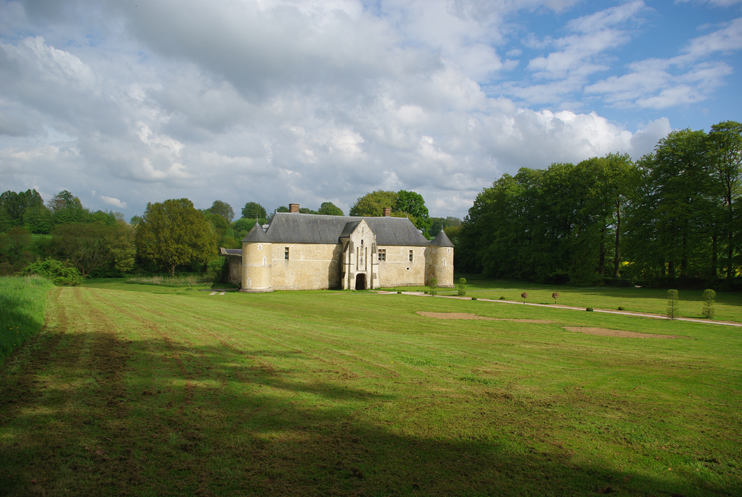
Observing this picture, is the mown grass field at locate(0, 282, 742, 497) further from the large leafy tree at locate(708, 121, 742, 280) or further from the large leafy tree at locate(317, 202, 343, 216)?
the large leafy tree at locate(317, 202, 343, 216)

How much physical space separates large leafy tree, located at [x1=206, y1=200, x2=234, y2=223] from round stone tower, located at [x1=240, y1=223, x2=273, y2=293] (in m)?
80.5

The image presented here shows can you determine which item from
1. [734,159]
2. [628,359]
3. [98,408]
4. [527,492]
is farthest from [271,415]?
[734,159]

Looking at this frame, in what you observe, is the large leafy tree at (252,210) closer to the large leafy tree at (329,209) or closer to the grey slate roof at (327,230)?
the large leafy tree at (329,209)

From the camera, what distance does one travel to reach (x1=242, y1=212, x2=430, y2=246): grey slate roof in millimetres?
37844

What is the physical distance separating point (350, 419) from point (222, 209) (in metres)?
115

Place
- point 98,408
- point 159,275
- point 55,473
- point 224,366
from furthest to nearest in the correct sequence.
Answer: point 159,275 → point 224,366 → point 98,408 → point 55,473

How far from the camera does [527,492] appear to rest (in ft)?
13.7

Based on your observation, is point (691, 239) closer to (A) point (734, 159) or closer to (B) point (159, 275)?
(A) point (734, 159)

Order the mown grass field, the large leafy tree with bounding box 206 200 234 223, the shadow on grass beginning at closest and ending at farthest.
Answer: the shadow on grass → the mown grass field → the large leafy tree with bounding box 206 200 234 223

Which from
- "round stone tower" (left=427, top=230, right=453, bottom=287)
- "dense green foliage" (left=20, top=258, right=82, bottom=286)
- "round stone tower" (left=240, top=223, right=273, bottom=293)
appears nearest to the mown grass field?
"dense green foliage" (left=20, top=258, right=82, bottom=286)

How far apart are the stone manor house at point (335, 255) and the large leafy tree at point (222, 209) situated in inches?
2862

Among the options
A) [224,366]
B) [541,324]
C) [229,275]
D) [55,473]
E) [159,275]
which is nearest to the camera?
[55,473]

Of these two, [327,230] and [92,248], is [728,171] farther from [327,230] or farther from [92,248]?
[92,248]

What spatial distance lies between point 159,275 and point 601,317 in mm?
46449
